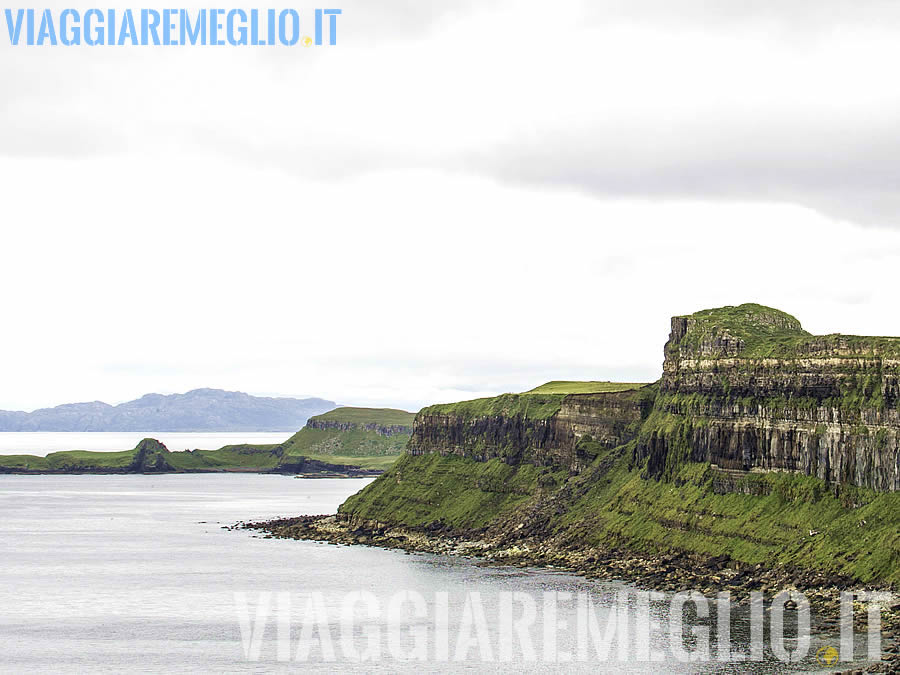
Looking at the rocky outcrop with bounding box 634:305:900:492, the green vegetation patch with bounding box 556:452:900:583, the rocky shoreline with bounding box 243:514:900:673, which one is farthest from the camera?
the rocky outcrop with bounding box 634:305:900:492

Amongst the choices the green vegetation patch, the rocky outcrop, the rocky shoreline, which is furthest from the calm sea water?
the rocky outcrop

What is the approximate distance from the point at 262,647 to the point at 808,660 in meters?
62.2

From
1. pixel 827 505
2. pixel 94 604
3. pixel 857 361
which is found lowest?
pixel 94 604

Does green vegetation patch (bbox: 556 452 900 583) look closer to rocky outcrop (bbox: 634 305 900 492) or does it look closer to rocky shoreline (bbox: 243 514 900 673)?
rocky shoreline (bbox: 243 514 900 673)

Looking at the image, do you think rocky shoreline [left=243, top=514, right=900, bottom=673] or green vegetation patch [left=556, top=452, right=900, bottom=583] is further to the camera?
green vegetation patch [left=556, top=452, right=900, bottom=583]

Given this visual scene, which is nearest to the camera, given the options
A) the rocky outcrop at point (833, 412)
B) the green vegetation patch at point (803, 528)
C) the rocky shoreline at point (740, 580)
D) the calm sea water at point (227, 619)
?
the calm sea water at point (227, 619)

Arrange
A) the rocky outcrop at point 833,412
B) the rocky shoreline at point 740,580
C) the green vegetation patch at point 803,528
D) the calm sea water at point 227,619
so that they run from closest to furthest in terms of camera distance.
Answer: the calm sea water at point 227,619, the rocky shoreline at point 740,580, the green vegetation patch at point 803,528, the rocky outcrop at point 833,412

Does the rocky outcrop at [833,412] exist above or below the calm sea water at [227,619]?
above

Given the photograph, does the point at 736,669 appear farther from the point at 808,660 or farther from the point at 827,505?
the point at 827,505

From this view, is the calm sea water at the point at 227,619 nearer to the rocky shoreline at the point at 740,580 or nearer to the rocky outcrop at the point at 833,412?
the rocky shoreline at the point at 740,580

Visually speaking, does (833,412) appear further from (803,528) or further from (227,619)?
(227,619)

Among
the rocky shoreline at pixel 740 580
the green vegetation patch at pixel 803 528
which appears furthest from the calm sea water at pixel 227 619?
the green vegetation patch at pixel 803 528

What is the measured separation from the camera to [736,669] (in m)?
122

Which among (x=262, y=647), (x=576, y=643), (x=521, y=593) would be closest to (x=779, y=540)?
Result: (x=521, y=593)
